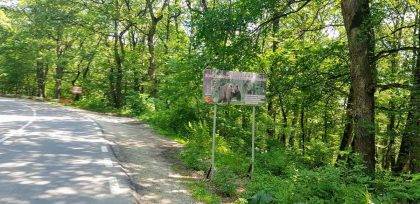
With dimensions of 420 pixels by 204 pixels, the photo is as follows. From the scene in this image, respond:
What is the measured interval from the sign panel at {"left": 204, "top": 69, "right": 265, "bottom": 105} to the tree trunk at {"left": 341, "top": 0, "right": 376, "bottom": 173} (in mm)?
2295

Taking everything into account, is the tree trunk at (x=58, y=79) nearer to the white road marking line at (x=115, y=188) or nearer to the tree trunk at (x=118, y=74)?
the tree trunk at (x=118, y=74)

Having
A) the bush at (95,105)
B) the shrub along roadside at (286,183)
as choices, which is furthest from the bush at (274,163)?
the bush at (95,105)

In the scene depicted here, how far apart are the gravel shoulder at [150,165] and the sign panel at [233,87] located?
200cm

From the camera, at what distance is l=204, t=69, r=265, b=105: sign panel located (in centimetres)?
923

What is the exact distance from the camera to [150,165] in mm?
10477

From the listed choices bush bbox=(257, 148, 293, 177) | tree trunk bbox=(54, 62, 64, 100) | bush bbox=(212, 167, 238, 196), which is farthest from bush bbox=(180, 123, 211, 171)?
tree trunk bbox=(54, 62, 64, 100)

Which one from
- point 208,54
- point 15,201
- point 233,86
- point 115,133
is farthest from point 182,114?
point 15,201

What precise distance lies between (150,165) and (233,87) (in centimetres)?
296

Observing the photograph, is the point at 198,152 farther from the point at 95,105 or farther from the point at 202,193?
the point at 95,105

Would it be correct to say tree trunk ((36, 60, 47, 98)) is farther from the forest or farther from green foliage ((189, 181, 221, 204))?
green foliage ((189, 181, 221, 204))

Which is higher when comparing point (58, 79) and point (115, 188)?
point (58, 79)

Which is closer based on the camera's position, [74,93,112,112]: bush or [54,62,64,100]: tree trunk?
[74,93,112,112]: bush

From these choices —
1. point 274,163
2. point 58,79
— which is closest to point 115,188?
point 274,163

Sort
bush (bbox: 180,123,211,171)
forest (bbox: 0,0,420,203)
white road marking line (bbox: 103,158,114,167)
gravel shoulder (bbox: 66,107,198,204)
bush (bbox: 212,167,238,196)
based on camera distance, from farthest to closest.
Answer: bush (bbox: 180,123,211,171)
white road marking line (bbox: 103,158,114,167)
bush (bbox: 212,167,238,196)
gravel shoulder (bbox: 66,107,198,204)
forest (bbox: 0,0,420,203)
